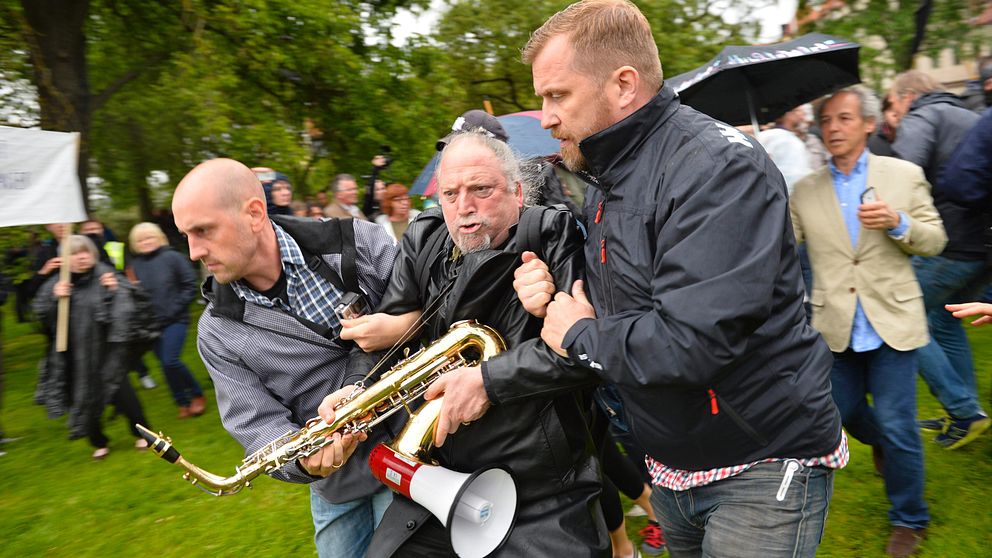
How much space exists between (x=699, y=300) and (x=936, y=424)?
15.1 feet

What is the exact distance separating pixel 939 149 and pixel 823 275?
163 centimetres

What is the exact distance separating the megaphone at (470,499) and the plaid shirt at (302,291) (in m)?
0.73

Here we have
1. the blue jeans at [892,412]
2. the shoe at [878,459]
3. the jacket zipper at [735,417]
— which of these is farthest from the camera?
the shoe at [878,459]

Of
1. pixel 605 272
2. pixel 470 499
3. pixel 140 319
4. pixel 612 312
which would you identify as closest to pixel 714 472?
pixel 612 312

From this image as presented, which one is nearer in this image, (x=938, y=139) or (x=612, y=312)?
(x=612, y=312)

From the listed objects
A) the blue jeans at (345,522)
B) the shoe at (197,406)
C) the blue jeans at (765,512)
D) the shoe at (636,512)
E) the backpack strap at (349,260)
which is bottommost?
the shoe at (197,406)

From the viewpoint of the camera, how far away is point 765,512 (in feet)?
6.44

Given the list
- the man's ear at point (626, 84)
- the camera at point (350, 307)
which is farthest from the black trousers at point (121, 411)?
the man's ear at point (626, 84)

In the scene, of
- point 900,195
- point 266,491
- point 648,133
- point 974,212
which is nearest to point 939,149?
point 974,212

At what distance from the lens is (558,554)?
7.76ft

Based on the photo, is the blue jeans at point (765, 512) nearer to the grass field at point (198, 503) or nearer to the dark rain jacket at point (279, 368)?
the dark rain jacket at point (279, 368)

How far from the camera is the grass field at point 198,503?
4066 millimetres

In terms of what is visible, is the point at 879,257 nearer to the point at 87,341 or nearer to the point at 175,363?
the point at 87,341

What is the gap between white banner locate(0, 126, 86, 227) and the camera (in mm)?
6168
